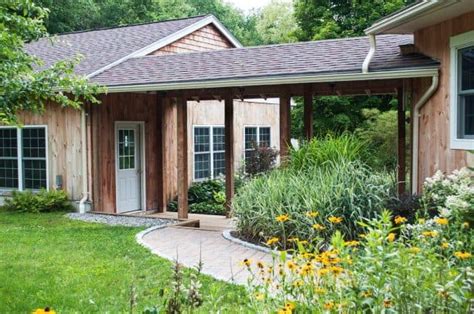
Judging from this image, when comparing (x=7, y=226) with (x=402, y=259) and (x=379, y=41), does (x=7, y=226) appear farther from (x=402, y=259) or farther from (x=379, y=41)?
(x=402, y=259)

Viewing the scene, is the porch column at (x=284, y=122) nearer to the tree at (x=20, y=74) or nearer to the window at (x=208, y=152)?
the tree at (x=20, y=74)

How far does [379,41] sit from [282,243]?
202 inches

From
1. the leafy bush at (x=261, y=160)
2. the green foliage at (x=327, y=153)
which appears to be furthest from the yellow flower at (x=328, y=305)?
the leafy bush at (x=261, y=160)

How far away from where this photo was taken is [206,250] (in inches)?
313

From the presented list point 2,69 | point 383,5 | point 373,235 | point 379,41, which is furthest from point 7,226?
point 383,5

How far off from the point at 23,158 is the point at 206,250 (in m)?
7.41

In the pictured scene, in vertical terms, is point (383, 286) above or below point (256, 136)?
below

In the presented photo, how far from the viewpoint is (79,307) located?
17.2ft

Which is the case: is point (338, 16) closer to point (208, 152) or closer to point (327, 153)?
point (208, 152)

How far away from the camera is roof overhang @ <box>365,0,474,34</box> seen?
7031mm

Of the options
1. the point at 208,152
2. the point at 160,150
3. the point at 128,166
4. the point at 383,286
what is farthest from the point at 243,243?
the point at 208,152

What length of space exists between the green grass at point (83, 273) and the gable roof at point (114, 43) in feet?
16.9

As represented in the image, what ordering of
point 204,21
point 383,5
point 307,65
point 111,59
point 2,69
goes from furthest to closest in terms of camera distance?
point 383,5 → point 204,21 → point 111,59 → point 307,65 → point 2,69

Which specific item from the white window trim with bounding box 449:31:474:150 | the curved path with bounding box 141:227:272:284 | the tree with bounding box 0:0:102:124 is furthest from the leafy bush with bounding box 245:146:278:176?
the tree with bounding box 0:0:102:124
